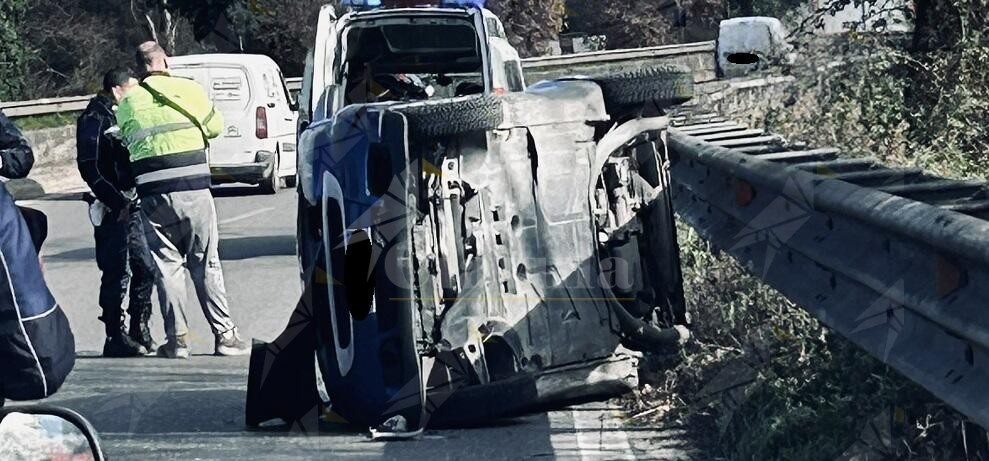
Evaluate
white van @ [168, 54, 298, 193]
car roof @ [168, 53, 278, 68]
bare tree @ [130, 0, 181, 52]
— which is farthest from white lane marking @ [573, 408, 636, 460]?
bare tree @ [130, 0, 181, 52]

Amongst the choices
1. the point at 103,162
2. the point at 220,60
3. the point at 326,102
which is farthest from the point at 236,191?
the point at 326,102

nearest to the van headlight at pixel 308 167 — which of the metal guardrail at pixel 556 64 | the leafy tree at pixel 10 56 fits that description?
the metal guardrail at pixel 556 64

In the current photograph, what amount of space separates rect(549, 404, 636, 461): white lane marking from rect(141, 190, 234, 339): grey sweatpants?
11.5 ft

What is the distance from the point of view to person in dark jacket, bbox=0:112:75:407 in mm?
5355

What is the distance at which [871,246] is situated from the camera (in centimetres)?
590

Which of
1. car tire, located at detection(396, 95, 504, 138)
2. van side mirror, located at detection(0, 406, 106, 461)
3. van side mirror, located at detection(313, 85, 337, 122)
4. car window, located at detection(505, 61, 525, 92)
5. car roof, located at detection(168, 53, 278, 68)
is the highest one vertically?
van side mirror, located at detection(0, 406, 106, 461)

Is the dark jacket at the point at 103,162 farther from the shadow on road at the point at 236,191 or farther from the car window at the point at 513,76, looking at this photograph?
the shadow on road at the point at 236,191

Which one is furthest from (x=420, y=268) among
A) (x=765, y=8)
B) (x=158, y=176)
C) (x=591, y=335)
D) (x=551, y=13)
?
(x=765, y=8)

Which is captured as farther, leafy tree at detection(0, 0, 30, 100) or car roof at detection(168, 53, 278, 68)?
leafy tree at detection(0, 0, 30, 100)

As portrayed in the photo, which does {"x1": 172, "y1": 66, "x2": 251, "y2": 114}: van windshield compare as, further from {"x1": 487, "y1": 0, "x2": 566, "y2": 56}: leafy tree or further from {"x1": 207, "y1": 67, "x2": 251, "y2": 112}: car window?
{"x1": 487, "y1": 0, "x2": 566, "y2": 56}: leafy tree

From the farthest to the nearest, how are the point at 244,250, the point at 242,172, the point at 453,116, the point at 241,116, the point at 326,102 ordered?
1. the point at 241,116
2. the point at 242,172
3. the point at 244,250
4. the point at 326,102
5. the point at 453,116

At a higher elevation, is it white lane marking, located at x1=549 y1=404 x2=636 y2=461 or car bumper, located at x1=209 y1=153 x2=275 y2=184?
white lane marking, located at x1=549 y1=404 x2=636 y2=461

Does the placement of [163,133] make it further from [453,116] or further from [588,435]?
[588,435]

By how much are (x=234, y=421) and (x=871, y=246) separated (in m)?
3.70
